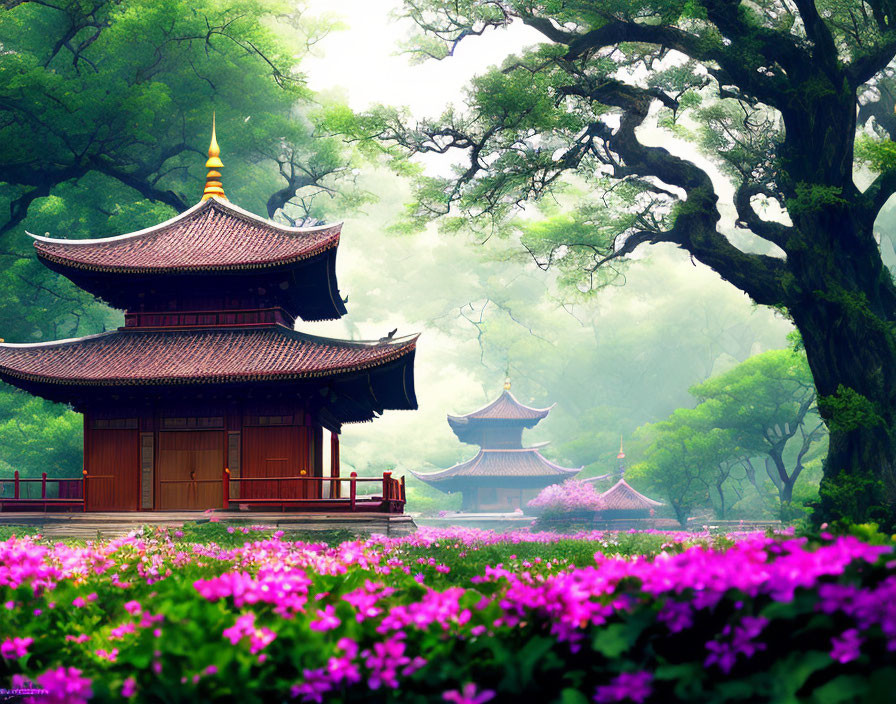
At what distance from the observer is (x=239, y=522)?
16.4 metres

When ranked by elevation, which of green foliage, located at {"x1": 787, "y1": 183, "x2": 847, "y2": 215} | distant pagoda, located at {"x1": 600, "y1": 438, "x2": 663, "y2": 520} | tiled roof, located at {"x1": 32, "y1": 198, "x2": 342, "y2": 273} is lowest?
distant pagoda, located at {"x1": 600, "y1": 438, "x2": 663, "y2": 520}

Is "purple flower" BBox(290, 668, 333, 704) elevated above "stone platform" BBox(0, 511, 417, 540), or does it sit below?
above

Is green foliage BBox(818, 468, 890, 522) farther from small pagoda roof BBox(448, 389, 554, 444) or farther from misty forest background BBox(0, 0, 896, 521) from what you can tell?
small pagoda roof BBox(448, 389, 554, 444)

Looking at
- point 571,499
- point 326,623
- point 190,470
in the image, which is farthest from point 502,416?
point 326,623

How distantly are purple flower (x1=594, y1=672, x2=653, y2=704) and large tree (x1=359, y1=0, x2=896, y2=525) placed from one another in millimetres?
15961

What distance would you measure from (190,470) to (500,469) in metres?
34.2

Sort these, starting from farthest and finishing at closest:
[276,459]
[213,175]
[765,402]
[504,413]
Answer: [504,413] → [765,402] → [213,175] → [276,459]

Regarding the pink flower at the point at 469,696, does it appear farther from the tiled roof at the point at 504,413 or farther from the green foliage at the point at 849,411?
the tiled roof at the point at 504,413

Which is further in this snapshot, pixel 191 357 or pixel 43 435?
pixel 43 435

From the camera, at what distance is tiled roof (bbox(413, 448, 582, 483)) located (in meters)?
51.2

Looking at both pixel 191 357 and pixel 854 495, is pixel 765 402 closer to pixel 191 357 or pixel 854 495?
pixel 854 495

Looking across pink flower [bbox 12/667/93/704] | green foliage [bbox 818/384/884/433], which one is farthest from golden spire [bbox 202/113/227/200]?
pink flower [bbox 12/667/93/704]

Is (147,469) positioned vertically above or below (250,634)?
above

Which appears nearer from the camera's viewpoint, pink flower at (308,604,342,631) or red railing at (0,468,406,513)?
pink flower at (308,604,342,631)
